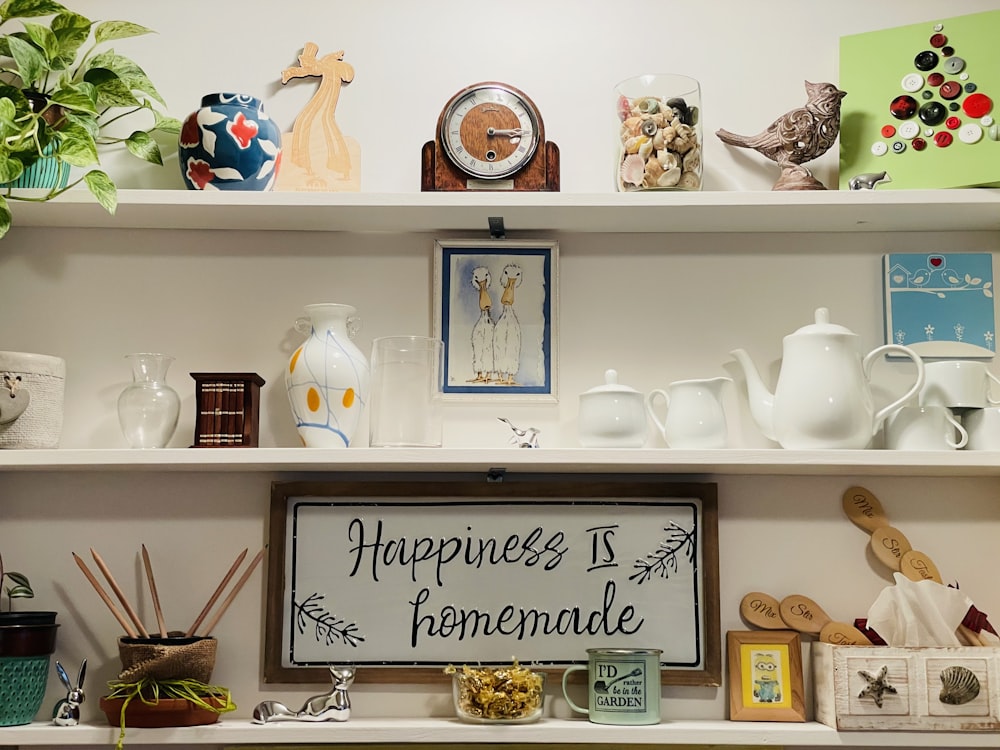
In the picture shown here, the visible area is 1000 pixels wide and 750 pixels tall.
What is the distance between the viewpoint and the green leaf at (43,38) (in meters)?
1.54

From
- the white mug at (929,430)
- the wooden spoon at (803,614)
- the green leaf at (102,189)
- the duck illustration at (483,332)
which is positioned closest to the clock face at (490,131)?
the duck illustration at (483,332)

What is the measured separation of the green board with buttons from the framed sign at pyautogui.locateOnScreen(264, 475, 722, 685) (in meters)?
0.61

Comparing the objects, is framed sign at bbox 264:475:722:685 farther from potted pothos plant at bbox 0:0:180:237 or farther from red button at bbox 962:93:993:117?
red button at bbox 962:93:993:117

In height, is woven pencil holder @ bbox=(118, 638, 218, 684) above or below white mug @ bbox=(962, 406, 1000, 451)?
below

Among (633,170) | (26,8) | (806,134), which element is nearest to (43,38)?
(26,8)

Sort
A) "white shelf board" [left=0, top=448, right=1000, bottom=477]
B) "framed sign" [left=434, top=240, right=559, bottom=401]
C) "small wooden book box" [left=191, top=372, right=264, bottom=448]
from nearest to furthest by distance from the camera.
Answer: "white shelf board" [left=0, top=448, right=1000, bottom=477] → "small wooden book box" [left=191, top=372, right=264, bottom=448] → "framed sign" [left=434, top=240, right=559, bottom=401]

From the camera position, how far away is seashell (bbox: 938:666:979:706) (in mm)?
1433

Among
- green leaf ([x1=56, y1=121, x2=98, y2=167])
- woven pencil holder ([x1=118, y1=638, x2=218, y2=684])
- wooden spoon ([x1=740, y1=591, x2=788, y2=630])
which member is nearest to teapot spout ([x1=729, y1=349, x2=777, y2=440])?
wooden spoon ([x1=740, y1=591, x2=788, y2=630])

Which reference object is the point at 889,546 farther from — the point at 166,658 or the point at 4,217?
the point at 4,217

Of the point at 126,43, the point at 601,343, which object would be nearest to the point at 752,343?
the point at 601,343

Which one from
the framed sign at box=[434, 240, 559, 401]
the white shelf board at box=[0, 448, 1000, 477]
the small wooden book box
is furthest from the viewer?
the framed sign at box=[434, 240, 559, 401]

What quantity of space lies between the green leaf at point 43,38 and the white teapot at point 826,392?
1.25 meters

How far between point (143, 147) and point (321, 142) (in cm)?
29

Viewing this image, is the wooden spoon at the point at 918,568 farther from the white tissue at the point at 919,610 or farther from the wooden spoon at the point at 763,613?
the wooden spoon at the point at 763,613
